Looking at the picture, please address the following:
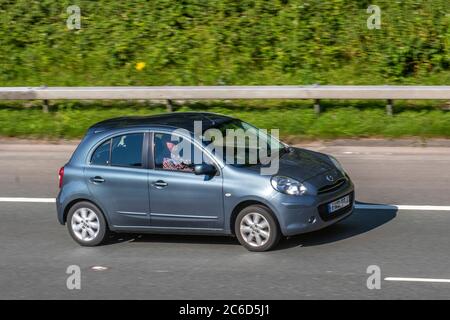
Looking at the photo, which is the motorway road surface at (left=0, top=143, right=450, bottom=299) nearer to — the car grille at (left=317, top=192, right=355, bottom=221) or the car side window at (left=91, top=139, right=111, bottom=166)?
the car grille at (left=317, top=192, right=355, bottom=221)

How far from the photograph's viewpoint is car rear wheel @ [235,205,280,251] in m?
10.4

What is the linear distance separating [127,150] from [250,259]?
210 cm

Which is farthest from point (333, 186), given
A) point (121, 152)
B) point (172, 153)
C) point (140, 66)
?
point (140, 66)

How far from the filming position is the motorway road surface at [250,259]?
933 centimetres

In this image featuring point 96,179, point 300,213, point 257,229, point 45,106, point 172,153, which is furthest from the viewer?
point 45,106

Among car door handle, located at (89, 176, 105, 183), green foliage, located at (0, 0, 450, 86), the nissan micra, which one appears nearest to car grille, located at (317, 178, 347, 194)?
the nissan micra

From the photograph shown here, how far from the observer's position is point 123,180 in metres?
11.0

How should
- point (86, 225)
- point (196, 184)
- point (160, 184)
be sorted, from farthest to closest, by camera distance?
point (86, 225) → point (160, 184) → point (196, 184)

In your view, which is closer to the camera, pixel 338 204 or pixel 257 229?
pixel 257 229

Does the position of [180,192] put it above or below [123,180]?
below

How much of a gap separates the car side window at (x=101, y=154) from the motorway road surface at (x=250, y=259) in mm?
1067

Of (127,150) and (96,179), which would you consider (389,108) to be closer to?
(127,150)

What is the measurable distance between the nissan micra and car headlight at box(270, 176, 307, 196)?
0.4 inches

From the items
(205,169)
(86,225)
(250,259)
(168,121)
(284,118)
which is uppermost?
(168,121)
